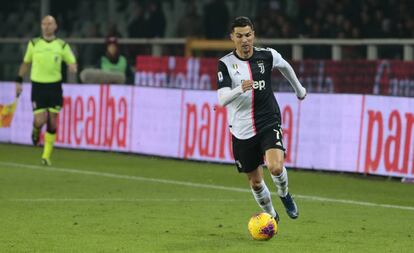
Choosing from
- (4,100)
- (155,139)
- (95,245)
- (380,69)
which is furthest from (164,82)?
(95,245)

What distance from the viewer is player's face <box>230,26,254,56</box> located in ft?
38.3

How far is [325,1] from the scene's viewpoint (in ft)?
83.8

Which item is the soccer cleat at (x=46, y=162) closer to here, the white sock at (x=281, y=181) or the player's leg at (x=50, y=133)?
the player's leg at (x=50, y=133)

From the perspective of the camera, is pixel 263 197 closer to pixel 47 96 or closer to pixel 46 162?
pixel 47 96

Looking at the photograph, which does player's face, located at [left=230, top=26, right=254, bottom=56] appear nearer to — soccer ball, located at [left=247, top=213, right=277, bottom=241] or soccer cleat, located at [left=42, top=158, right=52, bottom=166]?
soccer ball, located at [left=247, top=213, right=277, bottom=241]

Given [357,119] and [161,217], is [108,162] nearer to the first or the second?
[357,119]

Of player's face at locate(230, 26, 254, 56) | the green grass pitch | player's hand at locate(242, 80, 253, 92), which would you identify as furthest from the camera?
player's face at locate(230, 26, 254, 56)

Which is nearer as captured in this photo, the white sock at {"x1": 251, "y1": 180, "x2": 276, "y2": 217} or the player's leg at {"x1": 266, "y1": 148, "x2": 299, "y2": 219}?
the player's leg at {"x1": 266, "y1": 148, "x2": 299, "y2": 219}

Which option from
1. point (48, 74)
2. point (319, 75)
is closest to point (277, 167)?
point (319, 75)

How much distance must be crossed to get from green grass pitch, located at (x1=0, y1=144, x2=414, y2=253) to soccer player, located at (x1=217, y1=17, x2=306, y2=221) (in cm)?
58

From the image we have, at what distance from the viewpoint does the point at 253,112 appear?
1188 cm

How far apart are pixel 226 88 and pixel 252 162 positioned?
32.0 inches

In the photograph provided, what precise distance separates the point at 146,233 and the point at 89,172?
7315 millimetres

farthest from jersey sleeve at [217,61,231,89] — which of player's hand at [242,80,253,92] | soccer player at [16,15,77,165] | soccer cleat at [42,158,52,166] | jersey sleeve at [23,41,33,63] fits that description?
soccer cleat at [42,158,52,166]
